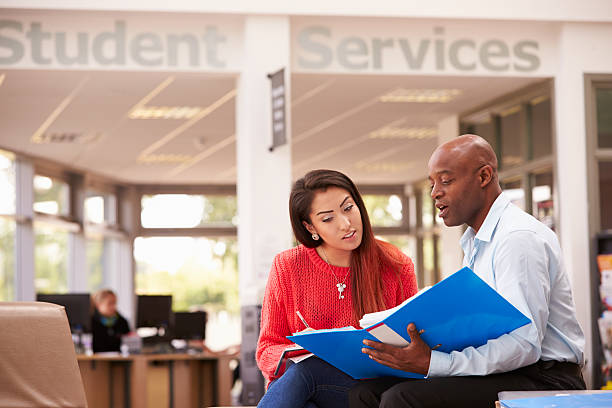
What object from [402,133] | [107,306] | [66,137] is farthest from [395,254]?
[66,137]

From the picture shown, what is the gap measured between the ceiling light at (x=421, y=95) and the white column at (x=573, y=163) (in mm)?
1127

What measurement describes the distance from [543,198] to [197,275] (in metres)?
8.49

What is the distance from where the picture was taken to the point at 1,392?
2473 millimetres

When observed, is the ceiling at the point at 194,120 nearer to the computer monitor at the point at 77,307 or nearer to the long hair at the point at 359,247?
the computer monitor at the point at 77,307

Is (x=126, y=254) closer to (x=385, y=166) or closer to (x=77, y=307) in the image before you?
(x=385, y=166)

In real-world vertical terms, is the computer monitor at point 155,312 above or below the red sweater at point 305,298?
below

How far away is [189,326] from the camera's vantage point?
26.0 feet

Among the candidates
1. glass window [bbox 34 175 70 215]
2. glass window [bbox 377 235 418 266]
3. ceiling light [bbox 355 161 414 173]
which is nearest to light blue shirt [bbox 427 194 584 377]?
glass window [bbox 34 175 70 215]

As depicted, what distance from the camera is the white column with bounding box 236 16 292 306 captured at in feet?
22.4

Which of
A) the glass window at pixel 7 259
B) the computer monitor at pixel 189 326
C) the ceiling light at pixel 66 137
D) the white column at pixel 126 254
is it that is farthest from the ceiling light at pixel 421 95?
the white column at pixel 126 254

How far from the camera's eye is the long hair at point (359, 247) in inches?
109

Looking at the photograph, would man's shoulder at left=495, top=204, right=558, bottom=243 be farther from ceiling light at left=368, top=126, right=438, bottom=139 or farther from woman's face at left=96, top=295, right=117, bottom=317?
ceiling light at left=368, top=126, right=438, bottom=139

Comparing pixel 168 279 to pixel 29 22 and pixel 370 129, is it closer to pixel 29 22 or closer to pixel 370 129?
pixel 370 129

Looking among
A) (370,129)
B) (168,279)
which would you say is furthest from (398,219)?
(370,129)
